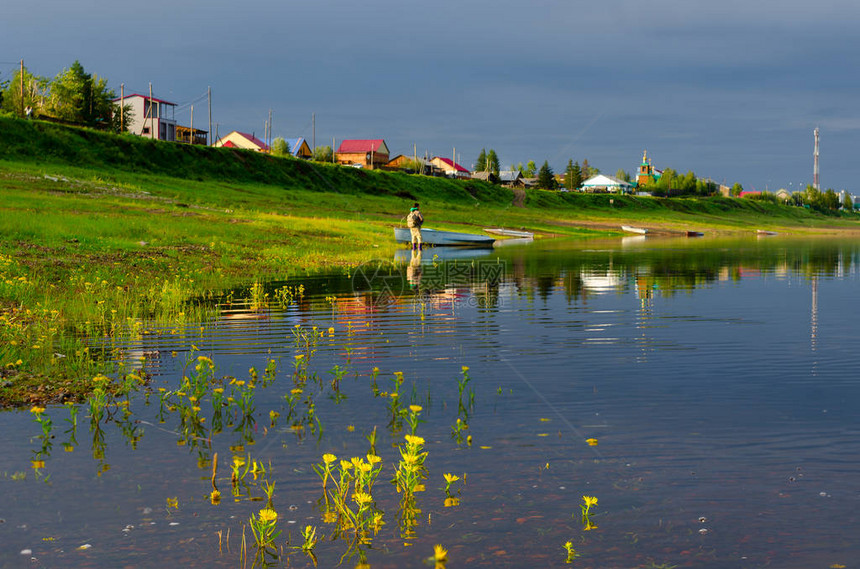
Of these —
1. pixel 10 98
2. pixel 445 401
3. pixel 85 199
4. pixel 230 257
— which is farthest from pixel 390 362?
pixel 10 98

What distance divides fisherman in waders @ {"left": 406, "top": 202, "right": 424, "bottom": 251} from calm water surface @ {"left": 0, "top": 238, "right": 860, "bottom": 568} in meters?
24.6

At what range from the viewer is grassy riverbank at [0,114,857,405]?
1506 centimetres

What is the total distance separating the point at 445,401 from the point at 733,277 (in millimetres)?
25419

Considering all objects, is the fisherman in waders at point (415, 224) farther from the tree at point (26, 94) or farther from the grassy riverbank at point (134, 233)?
the tree at point (26, 94)

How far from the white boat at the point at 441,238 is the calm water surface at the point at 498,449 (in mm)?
30102

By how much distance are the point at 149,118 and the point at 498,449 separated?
134 m

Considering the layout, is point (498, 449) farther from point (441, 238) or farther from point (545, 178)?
point (545, 178)

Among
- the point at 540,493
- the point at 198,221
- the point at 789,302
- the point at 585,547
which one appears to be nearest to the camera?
the point at 585,547

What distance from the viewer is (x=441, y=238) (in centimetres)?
5003

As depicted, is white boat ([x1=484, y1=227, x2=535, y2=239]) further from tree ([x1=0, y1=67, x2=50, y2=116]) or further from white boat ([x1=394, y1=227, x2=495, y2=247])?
tree ([x1=0, y1=67, x2=50, y2=116])

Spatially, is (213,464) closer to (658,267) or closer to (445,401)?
(445,401)

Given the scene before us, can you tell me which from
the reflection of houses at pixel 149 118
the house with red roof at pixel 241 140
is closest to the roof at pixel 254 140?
the house with red roof at pixel 241 140

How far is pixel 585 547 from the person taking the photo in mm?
6086

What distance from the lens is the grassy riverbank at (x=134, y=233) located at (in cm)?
1506
